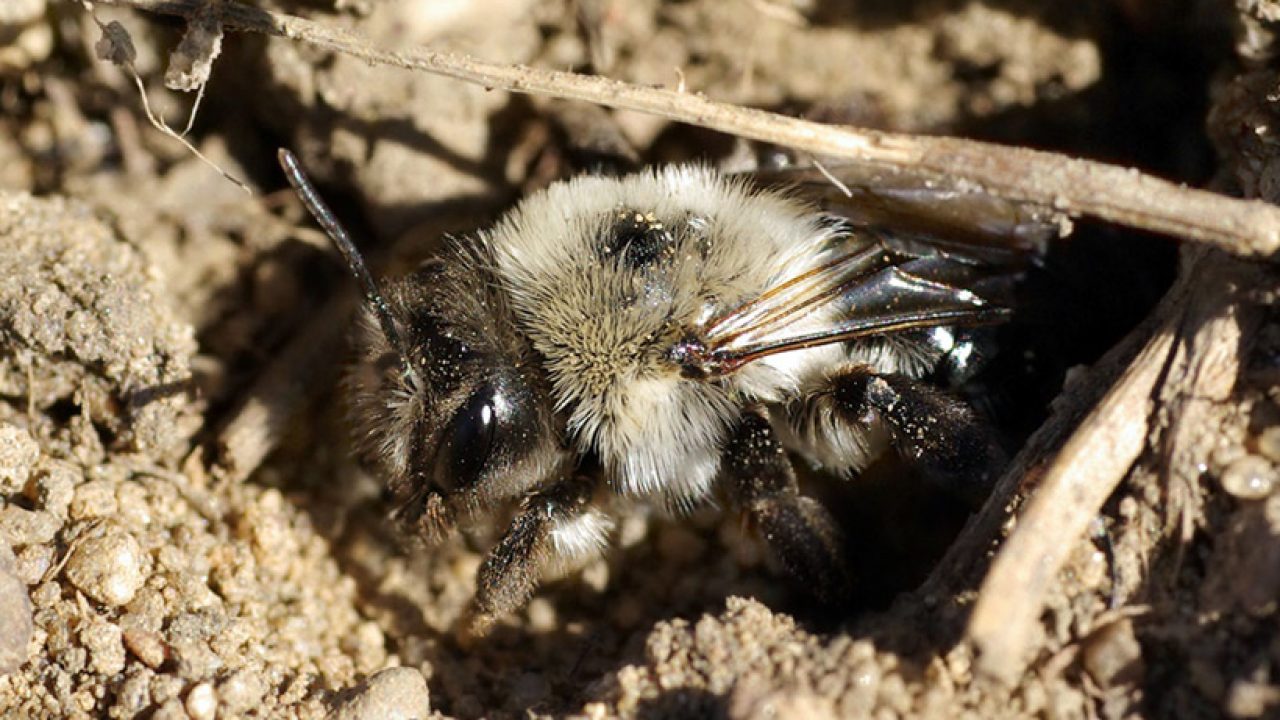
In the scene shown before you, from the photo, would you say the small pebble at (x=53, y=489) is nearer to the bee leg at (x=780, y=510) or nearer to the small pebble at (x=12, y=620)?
the small pebble at (x=12, y=620)

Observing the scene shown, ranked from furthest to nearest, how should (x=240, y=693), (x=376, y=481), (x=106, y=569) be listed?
1. (x=376, y=481)
2. (x=106, y=569)
3. (x=240, y=693)

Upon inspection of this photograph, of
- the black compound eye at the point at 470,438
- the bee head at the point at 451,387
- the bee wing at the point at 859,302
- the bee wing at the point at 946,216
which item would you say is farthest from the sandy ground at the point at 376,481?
the black compound eye at the point at 470,438

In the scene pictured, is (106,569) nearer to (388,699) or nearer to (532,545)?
(388,699)

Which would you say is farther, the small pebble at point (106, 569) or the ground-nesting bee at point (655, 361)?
the ground-nesting bee at point (655, 361)

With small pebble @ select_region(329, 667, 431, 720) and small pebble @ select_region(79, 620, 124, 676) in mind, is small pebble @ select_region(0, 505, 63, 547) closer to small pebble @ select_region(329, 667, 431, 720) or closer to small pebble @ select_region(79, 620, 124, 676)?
small pebble @ select_region(79, 620, 124, 676)

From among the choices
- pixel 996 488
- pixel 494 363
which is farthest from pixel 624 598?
pixel 996 488

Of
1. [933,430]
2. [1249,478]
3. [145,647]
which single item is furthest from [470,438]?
[1249,478]

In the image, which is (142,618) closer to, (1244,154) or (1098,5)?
(1244,154)
